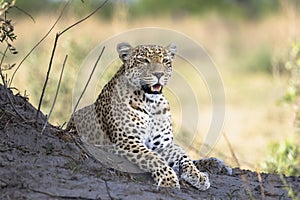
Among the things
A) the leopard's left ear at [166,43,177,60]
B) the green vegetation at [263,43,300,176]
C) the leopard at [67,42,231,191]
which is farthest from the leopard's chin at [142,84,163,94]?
the green vegetation at [263,43,300,176]

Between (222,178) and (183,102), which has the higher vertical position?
(183,102)

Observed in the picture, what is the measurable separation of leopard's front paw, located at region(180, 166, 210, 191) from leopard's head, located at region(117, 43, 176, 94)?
79 centimetres

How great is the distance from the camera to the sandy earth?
5.46 metres

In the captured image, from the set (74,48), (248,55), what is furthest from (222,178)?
(248,55)

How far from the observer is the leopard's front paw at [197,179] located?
6.21 meters

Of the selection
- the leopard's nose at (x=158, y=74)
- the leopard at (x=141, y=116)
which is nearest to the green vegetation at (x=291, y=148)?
the leopard at (x=141, y=116)

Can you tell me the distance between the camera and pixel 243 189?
20.8ft

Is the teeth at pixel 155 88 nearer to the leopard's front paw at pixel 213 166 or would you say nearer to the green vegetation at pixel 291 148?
the leopard's front paw at pixel 213 166

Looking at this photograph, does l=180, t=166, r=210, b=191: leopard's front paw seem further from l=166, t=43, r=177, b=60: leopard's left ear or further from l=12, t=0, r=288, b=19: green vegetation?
l=12, t=0, r=288, b=19: green vegetation

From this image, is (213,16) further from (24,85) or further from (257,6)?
(24,85)

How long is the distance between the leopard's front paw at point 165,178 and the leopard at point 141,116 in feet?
0.64

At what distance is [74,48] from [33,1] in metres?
23.6

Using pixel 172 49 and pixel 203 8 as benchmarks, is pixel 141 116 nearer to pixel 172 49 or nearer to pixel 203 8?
pixel 172 49

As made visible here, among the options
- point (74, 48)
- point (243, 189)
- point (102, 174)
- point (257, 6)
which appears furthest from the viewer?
point (257, 6)
